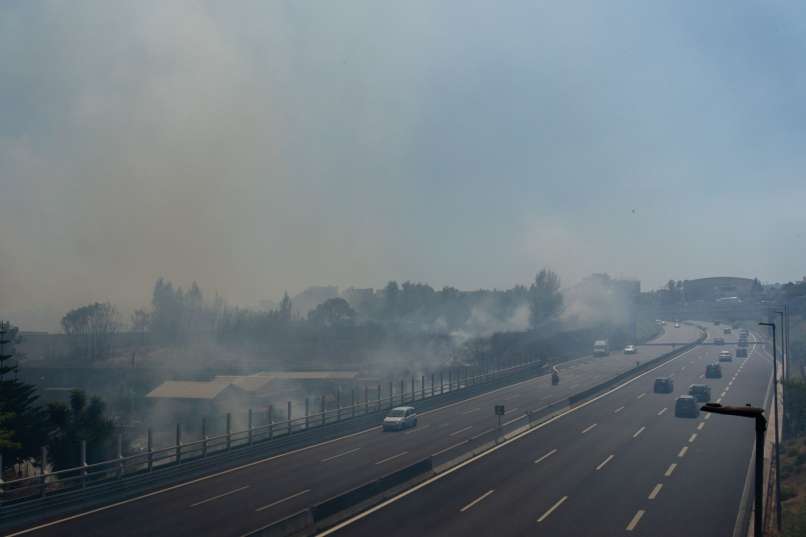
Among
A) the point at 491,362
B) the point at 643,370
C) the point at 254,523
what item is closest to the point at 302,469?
the point at 254,523

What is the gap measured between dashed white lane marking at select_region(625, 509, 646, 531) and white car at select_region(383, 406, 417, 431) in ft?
70.0

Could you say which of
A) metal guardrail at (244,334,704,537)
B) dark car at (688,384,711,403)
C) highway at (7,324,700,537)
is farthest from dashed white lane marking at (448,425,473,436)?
dark car at (688,384,711,403)

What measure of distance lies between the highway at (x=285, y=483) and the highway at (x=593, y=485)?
0.39 meters

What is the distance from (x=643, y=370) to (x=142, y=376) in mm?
64524

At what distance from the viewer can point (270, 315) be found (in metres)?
158

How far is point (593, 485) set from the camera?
26.7 metres

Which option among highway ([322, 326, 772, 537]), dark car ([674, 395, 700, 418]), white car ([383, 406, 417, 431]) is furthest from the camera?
dark car ([674, 395, 700, 418])

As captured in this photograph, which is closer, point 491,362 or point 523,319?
point 491,362

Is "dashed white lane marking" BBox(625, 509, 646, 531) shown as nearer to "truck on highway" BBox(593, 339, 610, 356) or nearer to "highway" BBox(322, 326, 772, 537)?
"highway" BBox(322, 326, 772, 537)

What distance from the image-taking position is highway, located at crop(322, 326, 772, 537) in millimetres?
21000

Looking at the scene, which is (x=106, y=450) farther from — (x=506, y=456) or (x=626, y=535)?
(x=626, y=535)

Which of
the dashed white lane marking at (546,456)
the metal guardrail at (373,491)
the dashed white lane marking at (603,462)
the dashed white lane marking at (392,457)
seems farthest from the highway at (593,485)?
the dashed white lane marking at (392,457)

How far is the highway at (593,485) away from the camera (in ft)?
68.9

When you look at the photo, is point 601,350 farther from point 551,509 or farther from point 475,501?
point 551,509
